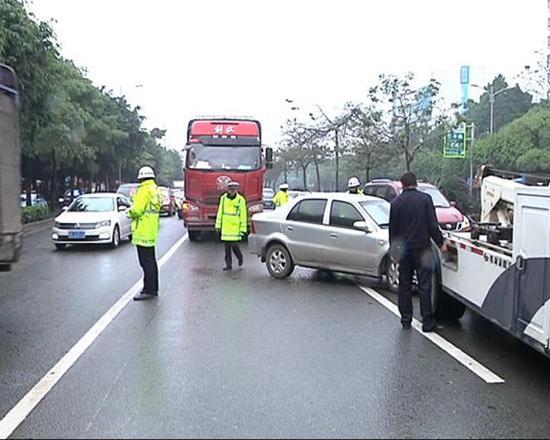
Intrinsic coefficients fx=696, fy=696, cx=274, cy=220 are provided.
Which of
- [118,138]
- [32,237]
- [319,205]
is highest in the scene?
[118,138]

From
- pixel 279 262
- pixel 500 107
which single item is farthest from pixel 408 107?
pixel 500 107

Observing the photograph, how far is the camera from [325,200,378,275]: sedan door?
36.8ft

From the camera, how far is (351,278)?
12.6 metres

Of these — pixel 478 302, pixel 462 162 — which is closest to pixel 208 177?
pixel 478 302

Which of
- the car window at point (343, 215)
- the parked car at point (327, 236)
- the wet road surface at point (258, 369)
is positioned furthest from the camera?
the car window at point (343, 215)

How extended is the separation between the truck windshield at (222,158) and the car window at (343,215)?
8226 mm

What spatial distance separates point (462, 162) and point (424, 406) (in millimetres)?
42875

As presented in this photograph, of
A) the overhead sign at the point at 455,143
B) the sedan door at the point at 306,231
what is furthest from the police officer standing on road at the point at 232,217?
the overhead sign at the point at 455,143

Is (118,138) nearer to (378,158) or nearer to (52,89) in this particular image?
(378,158)

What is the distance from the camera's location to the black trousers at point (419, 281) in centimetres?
820

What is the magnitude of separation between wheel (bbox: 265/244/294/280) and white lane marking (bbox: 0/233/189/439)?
10.1 ft

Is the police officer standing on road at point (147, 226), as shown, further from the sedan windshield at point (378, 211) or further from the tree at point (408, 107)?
the tree at point (408, 107)

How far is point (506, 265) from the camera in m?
6.45

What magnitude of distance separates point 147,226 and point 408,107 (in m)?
23.3
